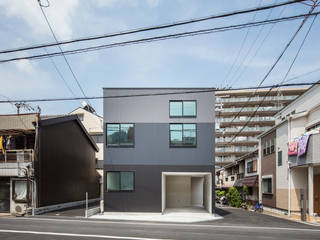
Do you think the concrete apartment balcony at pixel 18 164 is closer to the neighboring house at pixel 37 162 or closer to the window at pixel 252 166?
the neighboring house at pixel 37 162

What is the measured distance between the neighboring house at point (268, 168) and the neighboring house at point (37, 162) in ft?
60.7

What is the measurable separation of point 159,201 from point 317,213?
10.9 metres

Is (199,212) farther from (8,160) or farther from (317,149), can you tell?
(8,160)

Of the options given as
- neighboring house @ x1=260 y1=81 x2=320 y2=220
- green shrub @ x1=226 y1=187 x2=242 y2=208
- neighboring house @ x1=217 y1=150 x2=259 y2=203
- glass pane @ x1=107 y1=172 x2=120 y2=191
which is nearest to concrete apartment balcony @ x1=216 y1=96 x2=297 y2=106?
neighboring house @ x1=217 y1=150 x2=259 y2=203

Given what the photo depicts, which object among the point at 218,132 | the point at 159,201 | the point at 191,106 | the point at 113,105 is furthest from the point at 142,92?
the point at 218,132

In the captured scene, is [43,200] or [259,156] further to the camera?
[259,156]

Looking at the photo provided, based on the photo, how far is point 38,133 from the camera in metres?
20.3

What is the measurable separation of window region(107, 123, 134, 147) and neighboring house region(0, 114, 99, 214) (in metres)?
5.29

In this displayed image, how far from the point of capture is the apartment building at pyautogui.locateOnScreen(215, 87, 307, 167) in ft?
196

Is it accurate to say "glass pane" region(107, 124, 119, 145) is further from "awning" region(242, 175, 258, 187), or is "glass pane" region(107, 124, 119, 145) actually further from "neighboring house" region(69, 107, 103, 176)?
"neighboring house" region(69, 107, 103, 176)

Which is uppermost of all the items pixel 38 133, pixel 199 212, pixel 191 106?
pixel 191 106

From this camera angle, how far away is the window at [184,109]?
20.1m

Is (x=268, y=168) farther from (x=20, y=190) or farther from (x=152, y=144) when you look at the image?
(x=20, y=190)

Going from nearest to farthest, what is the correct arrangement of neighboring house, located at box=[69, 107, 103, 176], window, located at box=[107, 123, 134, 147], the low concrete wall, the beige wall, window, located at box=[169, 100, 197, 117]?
the low concrete wall
window, located at box=[107, 123, 134, 147]
window, located at box=[169, 100, 197, 117]
the beige wall
neighboring house, located at box=[69, 107, 103, 176]
